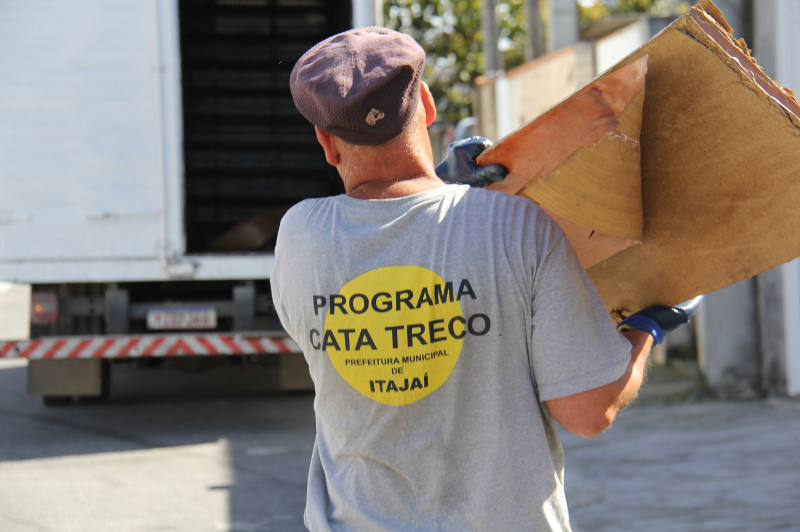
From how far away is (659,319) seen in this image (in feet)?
5.10

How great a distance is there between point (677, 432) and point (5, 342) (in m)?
4.75

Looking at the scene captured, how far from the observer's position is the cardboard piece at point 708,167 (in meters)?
1.39

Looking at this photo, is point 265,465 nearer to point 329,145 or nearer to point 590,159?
point 329,145

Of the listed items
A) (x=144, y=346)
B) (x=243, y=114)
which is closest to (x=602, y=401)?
(x=144, y=346)

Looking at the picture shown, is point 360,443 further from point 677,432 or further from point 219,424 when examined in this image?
point 219,424

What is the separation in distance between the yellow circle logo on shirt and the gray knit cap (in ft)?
0.82

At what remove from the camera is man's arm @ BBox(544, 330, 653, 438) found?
132 centimetres

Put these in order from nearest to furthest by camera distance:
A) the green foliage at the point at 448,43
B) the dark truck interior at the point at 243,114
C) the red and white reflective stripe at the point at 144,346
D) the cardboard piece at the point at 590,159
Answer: the cardboard piece at the point at 590,159 → the red and white reflective stripe at the point at 144,346 → the dark truck interior at the point at 243,114 → the green foliage at the point at 448,43

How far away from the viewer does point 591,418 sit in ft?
4.35

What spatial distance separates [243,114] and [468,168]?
7.42m

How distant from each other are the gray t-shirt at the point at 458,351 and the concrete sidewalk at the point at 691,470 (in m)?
2.86

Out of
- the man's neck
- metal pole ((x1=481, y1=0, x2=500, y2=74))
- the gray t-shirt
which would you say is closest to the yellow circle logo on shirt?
the gray t-shirt

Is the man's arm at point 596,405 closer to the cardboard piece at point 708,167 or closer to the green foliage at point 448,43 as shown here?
the cardboard piece at point 708,167

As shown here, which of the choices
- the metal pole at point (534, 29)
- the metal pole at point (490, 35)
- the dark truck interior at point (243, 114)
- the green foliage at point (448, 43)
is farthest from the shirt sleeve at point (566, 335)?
the green foliage at point (448, 43)
